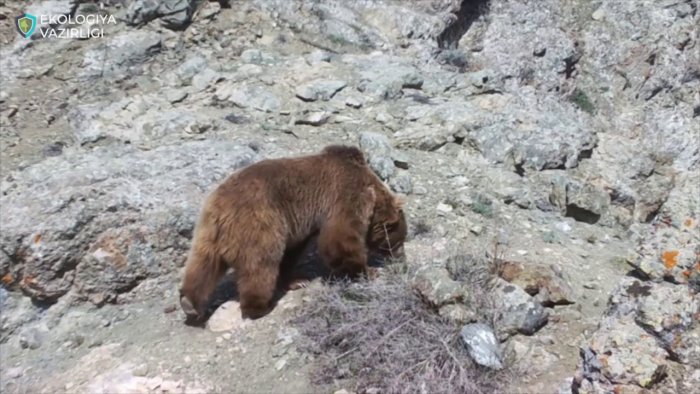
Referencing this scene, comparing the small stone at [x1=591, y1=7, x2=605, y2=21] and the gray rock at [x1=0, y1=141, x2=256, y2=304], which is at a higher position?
the small stone at [x1=591, y1=7, x2=605, y2=21]

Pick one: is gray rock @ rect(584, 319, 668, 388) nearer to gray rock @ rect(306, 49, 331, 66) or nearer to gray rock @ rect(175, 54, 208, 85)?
gray rock @ rect(306, 49, 331, 66)

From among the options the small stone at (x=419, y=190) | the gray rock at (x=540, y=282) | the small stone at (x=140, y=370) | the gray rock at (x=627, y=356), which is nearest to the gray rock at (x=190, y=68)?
the small stone at (x=419, y=190)

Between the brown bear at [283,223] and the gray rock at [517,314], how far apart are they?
1131 mm

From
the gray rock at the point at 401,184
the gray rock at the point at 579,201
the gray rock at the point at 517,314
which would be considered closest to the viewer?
the gray rock at the point at 517,314

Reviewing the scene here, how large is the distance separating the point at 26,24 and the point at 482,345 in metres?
7.14

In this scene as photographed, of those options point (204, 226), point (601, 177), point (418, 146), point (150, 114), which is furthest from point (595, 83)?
point (204, 226)

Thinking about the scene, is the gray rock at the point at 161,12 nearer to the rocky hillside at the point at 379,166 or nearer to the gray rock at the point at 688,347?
the rocky hillside at the point at 379,166

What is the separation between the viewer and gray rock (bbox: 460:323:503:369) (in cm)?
494

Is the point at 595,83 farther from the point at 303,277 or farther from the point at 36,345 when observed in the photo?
the point at 36,345

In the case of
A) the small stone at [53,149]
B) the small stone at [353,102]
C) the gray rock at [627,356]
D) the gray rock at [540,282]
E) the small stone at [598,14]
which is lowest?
the small stone at [53,149]

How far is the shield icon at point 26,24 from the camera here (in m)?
8.88

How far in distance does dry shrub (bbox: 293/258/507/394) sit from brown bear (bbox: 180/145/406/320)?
33 cm

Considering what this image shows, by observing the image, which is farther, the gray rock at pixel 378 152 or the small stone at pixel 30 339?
the gray rock at pixel 378 152

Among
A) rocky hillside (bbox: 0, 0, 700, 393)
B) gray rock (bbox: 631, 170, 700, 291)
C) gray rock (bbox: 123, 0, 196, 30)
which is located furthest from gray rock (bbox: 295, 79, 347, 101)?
gray rock (bbox: 631, 170, 700, 291)
